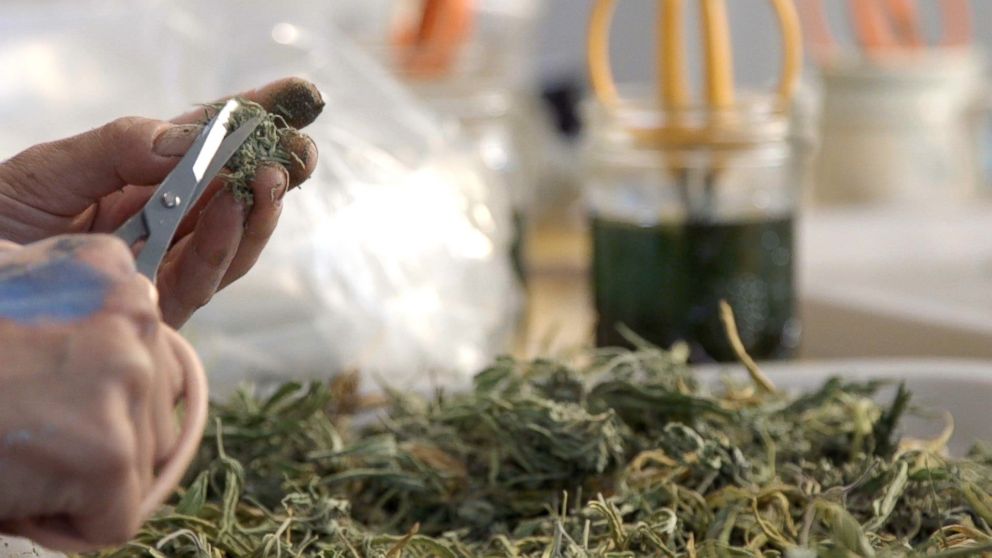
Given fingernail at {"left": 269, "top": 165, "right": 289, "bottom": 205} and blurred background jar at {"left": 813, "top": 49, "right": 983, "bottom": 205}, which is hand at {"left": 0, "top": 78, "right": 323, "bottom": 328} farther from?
blurred background jar at {"left": 813, "top": 49, "right": 983, "bottom": 205}

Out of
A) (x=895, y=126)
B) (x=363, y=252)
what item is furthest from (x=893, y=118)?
(x=363, y=252)

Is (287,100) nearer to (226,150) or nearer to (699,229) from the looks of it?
(226,150)

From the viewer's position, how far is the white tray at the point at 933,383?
35 centimetres

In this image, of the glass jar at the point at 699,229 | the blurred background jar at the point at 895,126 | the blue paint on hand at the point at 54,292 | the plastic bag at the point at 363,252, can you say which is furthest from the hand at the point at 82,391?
the blurred background jar at the point at 895,126

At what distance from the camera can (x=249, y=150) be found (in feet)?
0.61

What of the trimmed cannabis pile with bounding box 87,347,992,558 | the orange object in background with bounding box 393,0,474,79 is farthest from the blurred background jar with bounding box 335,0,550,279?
the trimmed cannabis pile with bounding box 87,347,992,558

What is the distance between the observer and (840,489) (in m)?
0.23

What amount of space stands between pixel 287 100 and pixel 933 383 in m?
0.23

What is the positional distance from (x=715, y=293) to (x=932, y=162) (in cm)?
48

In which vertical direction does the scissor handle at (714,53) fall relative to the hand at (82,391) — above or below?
below

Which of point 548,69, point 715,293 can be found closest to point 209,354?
point 715,293

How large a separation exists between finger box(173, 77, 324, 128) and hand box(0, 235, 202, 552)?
0.15 feet

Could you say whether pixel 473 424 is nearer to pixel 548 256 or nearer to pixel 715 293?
pixel 715 293

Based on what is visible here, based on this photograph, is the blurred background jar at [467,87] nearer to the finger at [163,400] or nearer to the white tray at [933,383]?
the white tray at [933,383]
